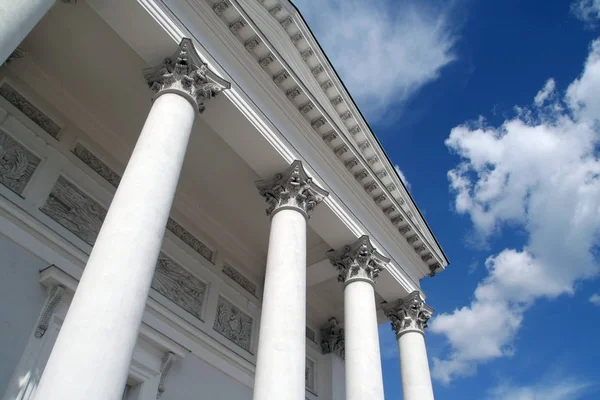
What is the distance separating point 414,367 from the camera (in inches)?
452

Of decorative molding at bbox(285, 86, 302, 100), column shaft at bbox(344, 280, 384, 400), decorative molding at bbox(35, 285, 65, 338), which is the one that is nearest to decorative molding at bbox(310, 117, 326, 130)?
decorative molding at bbox(285, 86, 302, 100)

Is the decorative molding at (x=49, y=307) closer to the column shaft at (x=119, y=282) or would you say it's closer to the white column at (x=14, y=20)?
the column shaft at (x=119, y=282)

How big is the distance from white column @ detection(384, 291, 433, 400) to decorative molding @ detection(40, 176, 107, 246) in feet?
23.2

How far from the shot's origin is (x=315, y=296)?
13984mm

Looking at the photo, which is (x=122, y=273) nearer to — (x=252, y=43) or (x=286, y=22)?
(x=252, y=43)

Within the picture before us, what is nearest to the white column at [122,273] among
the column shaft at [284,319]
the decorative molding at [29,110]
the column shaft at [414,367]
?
the column shaft at [284,319]

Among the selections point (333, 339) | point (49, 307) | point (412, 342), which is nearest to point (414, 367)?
point (412, 342)

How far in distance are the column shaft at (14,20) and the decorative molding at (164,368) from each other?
242 inches

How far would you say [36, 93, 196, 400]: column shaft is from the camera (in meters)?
4.34

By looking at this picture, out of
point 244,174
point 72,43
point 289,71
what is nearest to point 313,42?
point 289,71

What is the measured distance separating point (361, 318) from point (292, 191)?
283cm

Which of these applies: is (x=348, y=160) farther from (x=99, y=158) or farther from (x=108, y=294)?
(x=108, y=294)

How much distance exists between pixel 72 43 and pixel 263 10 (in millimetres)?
3882

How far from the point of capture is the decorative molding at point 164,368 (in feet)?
29.6
